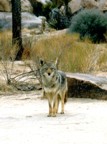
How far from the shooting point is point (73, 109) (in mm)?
13711

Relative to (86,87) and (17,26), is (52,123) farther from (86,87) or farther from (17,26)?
(17,26)

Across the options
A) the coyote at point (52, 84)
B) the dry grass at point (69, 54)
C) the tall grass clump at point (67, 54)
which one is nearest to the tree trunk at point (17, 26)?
the dry grass at point (69, 54)

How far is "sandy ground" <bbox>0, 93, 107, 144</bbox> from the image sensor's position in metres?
9.42

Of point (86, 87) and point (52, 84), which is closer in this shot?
point (52, 84)

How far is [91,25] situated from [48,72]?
923 inches

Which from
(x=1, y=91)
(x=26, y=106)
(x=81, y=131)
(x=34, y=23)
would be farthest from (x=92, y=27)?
(x=81, y=131)

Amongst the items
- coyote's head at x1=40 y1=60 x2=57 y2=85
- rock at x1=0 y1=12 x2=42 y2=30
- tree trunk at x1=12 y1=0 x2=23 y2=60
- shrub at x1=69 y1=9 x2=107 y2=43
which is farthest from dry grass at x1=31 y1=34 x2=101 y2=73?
rock at x1=0 y1=12 x2=42 y2=30

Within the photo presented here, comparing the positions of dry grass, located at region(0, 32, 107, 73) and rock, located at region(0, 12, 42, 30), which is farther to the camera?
rock, located at region(0, 12, 42, 30)

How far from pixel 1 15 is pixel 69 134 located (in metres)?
28.6

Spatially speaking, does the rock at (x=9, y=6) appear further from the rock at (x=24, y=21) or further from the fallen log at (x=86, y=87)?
the fallen log at (x=86, y=87)

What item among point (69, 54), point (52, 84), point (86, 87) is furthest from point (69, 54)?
point (52, 84)

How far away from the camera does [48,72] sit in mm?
11844

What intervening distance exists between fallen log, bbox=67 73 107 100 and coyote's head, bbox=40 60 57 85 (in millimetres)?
3779

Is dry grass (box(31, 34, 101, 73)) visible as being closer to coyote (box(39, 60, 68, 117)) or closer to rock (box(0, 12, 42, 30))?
coyote (box(39, 60, 68, 117))
